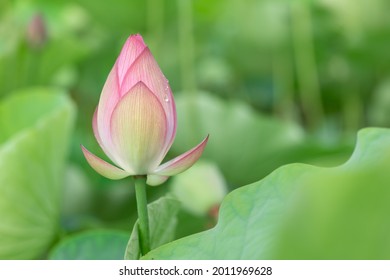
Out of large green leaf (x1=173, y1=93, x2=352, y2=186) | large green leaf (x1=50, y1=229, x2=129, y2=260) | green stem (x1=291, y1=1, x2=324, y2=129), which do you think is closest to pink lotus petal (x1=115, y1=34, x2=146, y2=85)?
large green leaf (x1=50, y1=229, x2=129, y2=260)

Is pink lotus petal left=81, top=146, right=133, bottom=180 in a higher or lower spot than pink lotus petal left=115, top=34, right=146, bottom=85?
lower

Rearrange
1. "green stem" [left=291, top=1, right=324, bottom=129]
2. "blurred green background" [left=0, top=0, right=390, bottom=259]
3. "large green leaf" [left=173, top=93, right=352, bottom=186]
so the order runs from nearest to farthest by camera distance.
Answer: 1. "blurred green background" [left=0, top=0, right=390, bottom=259]
2. "large green leaf" [left=173, top=93, right=352, bottom=186]
3. "green stem" [left=291, top=1, right=324, bottom=129]

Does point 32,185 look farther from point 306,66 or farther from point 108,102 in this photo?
point 306,66

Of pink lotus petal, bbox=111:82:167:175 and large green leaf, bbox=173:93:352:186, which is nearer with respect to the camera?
pink lotus petal, bbox=111:82:167:175

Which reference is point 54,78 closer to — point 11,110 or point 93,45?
point 93,45

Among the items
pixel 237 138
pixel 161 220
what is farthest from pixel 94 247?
pixel 237 138

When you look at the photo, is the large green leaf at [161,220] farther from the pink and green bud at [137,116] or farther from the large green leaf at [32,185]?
the large green leaf at [32,185]

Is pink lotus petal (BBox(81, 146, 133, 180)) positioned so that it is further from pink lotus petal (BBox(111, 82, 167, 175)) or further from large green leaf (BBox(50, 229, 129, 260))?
large green leaf (BBox(50, 229, 129, 260))
